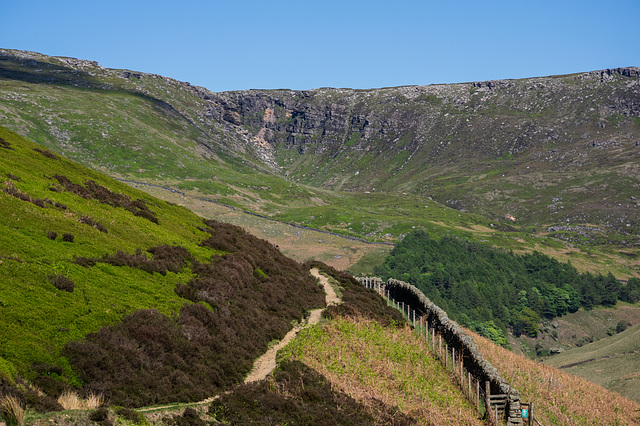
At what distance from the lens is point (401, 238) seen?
197125 millimetres

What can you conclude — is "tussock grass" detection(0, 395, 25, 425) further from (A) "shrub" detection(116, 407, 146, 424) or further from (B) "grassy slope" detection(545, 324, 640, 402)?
(B) "grassy slope" detection(545, 324, 640, 402)

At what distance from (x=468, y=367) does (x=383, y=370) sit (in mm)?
8285

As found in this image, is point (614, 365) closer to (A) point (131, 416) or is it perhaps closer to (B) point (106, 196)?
(B) point (106, 196)

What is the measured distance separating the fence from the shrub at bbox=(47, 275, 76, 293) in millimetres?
22650

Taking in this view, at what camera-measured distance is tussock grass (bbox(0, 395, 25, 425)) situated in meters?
13.4

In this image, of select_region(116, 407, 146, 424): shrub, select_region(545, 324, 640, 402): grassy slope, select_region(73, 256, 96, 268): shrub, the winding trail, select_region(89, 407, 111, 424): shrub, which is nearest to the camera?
select_region(89, 407, 111, 424): shrub

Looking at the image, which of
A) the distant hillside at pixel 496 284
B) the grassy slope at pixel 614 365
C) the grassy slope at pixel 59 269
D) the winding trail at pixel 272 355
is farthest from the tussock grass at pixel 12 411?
the distant hillside at pixel 496 284

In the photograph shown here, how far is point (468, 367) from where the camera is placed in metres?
33.3

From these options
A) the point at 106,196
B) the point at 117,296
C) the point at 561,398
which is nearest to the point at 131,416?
the point at 117,296

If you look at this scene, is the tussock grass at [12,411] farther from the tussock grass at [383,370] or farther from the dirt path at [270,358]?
the tussock grass at [383,370]

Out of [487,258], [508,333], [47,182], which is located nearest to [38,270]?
[47,182]

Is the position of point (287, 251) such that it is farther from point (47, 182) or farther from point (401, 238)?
point (47, 182)

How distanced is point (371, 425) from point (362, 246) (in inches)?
5701

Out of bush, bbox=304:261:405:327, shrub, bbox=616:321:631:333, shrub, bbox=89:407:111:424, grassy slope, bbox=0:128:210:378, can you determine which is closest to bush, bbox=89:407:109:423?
shrub, bbox=89:407:111:424
